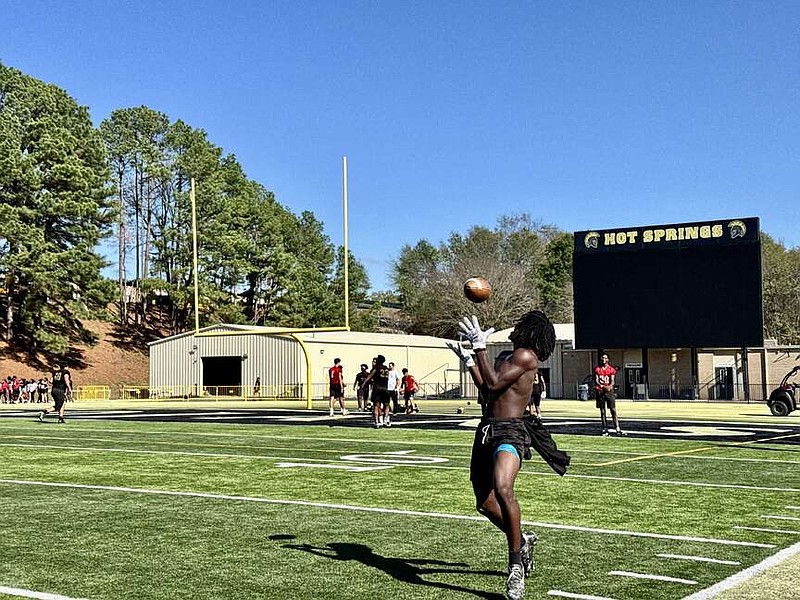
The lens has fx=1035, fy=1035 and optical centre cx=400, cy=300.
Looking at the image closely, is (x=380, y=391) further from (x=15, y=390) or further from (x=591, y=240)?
(x=15, y=390)

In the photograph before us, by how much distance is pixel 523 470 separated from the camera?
13555mm

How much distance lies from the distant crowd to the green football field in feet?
120

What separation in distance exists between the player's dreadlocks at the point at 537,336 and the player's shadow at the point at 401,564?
1564mm

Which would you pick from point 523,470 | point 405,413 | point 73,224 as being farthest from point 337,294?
point 523,470

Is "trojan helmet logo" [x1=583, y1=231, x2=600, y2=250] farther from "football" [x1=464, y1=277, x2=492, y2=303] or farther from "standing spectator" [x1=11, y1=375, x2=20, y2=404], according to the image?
"football" [x1=464, y1=277, x2=492, y2=303]

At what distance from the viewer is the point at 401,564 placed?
7.37 m

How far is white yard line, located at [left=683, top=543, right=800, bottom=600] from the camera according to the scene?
6359 millimetres

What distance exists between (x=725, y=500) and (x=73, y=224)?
193 ft

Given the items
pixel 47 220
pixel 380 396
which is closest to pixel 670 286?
pixel 380 396

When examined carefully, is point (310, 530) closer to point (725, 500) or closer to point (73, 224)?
point (725, 500)

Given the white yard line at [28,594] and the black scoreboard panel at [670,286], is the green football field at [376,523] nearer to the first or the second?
the white yard line at [28,594]

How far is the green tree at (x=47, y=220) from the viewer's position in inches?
2387

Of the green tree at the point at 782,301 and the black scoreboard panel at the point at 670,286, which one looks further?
the green tree at the point at 782,301

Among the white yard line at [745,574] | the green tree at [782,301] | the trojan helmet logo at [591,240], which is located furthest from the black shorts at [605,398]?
the green tree at [782,301]
